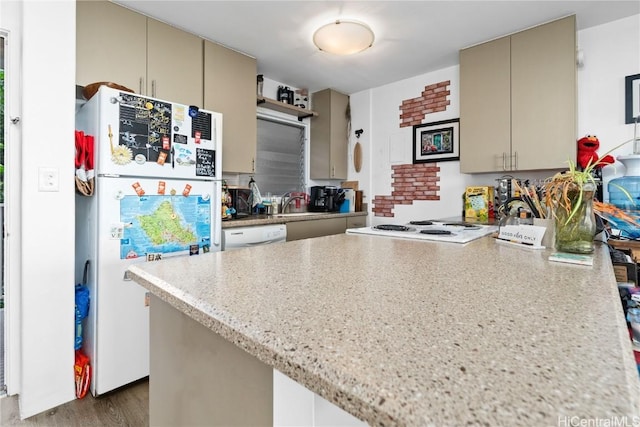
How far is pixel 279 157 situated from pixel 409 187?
4.80ft

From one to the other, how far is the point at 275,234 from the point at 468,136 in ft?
6.07

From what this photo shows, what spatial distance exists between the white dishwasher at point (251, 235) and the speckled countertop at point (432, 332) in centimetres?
140

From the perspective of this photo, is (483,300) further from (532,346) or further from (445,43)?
(445,43)

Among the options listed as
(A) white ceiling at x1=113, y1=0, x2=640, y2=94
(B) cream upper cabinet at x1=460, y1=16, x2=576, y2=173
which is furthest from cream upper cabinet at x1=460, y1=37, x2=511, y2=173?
(A) white ceiling at x1=113, y1=0, x2=640, y2=94

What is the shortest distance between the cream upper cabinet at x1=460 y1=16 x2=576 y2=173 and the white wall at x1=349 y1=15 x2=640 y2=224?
0.46 ft

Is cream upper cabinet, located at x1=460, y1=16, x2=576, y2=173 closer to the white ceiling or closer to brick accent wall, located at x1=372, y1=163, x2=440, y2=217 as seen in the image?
the white ceiling

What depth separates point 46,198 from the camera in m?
1.58

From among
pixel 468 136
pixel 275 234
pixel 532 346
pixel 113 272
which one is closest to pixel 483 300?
pixel 532 346

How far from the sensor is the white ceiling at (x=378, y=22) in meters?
2.14

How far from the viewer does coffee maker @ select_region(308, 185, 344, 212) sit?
354cm

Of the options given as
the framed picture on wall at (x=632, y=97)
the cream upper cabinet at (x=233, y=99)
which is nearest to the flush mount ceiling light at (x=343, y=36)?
the cream upper cabinet at (x=233, y=99)

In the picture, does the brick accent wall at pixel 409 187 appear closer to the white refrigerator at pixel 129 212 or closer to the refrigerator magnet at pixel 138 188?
the white refrigerator at pixel 129 212

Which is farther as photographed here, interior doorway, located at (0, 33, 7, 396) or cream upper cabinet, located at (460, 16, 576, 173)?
cream upper cabinet, located at (460, 16, 576, 173)

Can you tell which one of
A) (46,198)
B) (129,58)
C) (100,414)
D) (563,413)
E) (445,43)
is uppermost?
(445,43)
